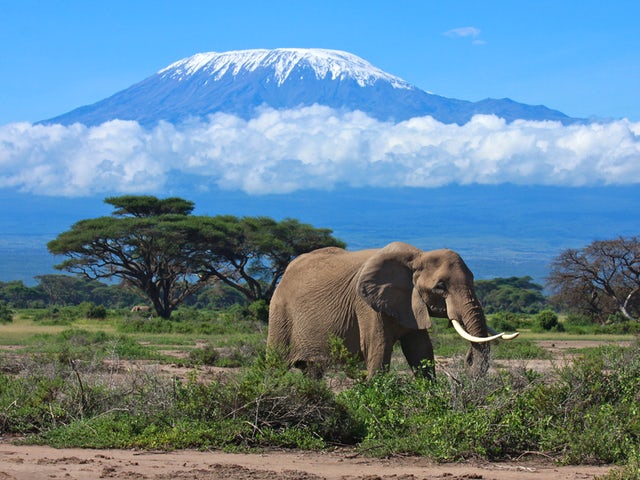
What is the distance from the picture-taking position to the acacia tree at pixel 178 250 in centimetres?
4231

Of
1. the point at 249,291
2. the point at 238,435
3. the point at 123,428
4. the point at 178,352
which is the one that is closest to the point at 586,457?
the point at 238,435

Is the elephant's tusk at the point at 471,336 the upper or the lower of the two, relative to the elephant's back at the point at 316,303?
lower

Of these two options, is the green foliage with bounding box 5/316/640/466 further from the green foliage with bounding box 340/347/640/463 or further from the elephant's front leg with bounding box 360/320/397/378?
the elephant's front leg with bounding box 360/320/397/378

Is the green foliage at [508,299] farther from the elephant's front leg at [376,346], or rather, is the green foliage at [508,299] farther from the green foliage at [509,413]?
the green foliage at [509,413]

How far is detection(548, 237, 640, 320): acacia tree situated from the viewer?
38594mm

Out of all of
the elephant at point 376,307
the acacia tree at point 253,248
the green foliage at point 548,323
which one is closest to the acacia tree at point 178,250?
the acacia tree at point 253,248

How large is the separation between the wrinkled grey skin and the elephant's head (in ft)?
0.03

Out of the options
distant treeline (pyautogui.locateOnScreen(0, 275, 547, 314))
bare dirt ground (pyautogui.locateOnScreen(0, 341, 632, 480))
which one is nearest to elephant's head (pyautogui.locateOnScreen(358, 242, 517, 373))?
bare dirt ground (pyautogui.locateOnScreen(0, 341, 632, 480))

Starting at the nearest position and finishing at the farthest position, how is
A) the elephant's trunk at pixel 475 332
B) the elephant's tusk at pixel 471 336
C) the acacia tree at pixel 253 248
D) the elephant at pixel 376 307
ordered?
the elephant's tusk at pixel 471 336 < the elephant's trunk at pixel 475 332 < the elephant at pixel 376 307 < the acacia tree at pixel 253 248

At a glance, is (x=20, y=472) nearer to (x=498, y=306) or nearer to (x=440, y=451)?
(x=440, y=451)

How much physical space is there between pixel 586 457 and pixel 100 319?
1242 inches

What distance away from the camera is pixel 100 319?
125 feet

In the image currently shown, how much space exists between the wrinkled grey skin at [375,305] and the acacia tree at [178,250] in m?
29.4

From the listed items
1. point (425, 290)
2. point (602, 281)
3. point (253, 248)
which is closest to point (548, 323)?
point (602, 281)
